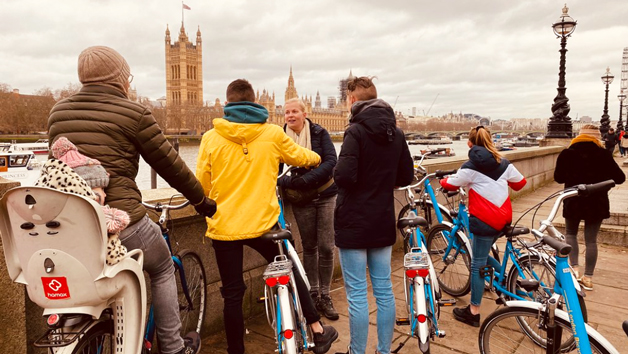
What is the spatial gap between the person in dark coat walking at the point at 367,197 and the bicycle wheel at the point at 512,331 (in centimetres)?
67

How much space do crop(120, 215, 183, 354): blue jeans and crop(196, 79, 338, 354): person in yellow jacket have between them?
1.59 feet

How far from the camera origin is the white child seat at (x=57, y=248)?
1.77 meters

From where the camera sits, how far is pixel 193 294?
3.61 meters

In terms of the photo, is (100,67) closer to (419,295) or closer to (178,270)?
(178,270)

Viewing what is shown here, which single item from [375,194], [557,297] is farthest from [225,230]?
[557,297]

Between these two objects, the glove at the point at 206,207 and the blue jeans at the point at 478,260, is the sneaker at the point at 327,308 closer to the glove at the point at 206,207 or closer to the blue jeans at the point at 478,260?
the blue jeans at the point at 478,260

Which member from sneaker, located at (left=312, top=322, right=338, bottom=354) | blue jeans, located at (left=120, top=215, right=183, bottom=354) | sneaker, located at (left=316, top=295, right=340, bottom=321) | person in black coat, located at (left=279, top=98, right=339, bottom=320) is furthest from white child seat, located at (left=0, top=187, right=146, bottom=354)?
sneaker, located at (left=316, top=295, right=340, bottom=321)

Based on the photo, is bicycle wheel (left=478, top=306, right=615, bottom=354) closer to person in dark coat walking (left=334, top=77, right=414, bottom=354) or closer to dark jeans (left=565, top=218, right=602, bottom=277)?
person in dark coat walking (left=334, top=77, right=414, bottom=354)

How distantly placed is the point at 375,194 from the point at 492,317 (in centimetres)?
115

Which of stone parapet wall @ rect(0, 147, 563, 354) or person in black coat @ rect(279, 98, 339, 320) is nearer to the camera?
stone parapet wall @ rect(0, 147, 563, 354)

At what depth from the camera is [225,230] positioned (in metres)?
3.01

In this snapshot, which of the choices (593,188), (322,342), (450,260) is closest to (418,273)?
(322,342)

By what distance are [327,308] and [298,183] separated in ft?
4.23

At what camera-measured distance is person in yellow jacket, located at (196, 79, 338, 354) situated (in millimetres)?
3000
